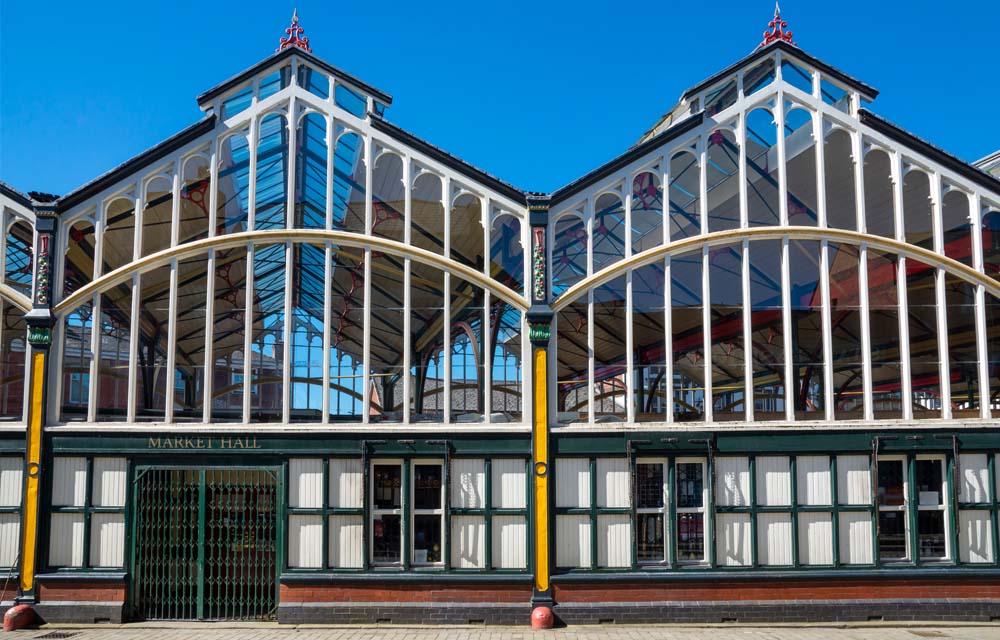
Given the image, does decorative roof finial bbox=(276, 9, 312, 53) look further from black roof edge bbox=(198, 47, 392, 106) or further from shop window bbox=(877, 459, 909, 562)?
shop window bbox=(877, 459, 909, 562)

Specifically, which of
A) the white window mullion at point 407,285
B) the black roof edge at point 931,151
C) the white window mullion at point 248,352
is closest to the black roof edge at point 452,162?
the white window mullion at point 407,285

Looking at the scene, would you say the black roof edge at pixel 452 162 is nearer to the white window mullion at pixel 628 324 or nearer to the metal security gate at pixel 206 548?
the white window mullion at pixel 628 324

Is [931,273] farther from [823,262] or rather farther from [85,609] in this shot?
[85,609]

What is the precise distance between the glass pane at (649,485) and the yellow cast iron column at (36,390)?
10709mm

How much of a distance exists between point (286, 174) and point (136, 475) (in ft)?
20.3

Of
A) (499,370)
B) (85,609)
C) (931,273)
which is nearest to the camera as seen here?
(85,609)

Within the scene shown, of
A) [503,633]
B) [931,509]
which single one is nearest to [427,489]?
[503,633]

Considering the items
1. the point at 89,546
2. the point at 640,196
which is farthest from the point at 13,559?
the point at 640,196

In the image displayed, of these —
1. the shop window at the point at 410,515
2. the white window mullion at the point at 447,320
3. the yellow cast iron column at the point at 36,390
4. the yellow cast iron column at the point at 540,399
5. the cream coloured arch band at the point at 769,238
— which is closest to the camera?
the yellow cast iron column at the point at 540,399

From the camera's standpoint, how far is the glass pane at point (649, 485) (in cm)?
1487

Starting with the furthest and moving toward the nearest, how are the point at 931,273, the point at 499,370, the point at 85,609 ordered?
the point at 499,370, the point at 931,273, the point at 85,609

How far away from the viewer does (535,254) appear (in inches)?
592

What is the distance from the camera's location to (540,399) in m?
14.7

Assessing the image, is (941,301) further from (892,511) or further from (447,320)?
(447,320)
